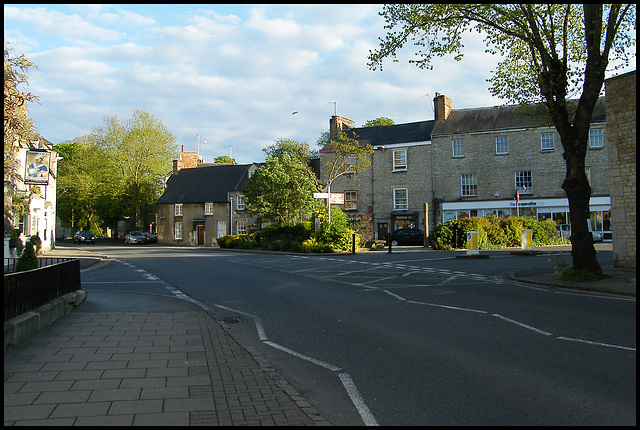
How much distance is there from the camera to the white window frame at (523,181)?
129 ft

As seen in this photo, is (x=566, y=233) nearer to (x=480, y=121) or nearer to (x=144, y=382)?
(x=480, y=121)

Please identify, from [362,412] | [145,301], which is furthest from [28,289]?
[362,412]

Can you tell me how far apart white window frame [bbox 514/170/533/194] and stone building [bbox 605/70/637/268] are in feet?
78.4

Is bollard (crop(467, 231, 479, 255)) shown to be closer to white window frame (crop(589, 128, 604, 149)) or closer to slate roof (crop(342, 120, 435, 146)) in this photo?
white window frame (crop(589, 128, 604, 149))

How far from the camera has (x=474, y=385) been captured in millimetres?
5188

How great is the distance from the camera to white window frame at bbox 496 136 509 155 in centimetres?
4053

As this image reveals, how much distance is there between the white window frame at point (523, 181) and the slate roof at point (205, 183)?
26469 millimetres

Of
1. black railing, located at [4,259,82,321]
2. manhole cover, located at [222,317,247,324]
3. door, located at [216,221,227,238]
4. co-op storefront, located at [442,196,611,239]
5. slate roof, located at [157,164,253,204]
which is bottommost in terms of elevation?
manhole cover, located at [222,317,247,324]

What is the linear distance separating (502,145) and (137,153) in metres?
41.4

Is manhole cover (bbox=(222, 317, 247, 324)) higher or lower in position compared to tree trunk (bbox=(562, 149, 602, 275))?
lower

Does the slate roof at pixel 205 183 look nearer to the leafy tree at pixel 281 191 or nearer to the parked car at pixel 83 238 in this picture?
the parked car at pixel 83 238

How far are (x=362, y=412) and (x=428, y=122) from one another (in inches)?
1705

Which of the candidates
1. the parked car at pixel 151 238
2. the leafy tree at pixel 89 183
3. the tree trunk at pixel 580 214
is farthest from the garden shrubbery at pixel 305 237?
the leafy tree at pixel 89 183

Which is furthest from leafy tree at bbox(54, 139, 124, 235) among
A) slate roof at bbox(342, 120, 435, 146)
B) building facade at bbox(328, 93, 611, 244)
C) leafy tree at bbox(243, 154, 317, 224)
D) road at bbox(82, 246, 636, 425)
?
road at bbox(82, 246, 636, 425)
